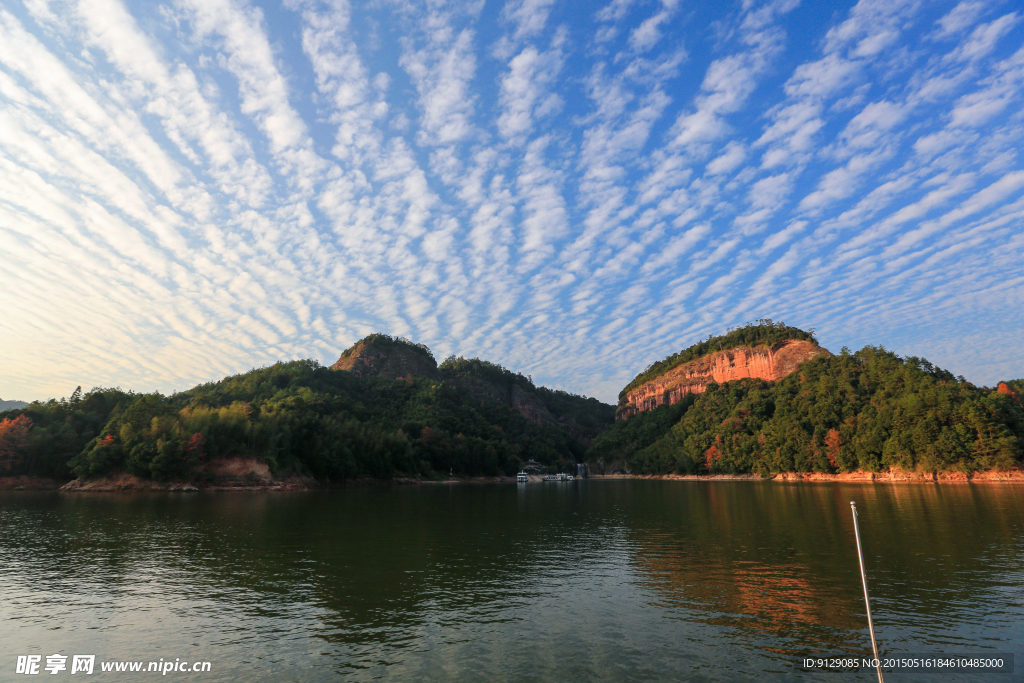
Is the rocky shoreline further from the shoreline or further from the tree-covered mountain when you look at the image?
the tree-covered mountain

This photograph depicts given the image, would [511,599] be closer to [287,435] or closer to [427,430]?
[287,435]

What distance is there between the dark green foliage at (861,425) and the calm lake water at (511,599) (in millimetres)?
74496

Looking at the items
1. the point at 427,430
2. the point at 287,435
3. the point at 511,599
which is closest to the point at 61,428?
the point at 287,435

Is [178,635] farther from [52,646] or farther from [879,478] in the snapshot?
[879,478]

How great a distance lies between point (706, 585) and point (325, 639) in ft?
53.9

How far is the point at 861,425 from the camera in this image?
4934 inches

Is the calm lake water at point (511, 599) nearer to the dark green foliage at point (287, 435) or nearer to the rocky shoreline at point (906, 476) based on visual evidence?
the dark green foliage at point (287, 435)

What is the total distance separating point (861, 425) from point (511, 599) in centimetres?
13880

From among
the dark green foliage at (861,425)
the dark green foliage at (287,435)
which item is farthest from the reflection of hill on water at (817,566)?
the dark green foliage at (287,435)

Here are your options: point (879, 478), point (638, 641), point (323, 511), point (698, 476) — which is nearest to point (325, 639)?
point (638, 641)

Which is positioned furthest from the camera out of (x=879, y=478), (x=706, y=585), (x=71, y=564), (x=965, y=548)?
(x=879, y=478)

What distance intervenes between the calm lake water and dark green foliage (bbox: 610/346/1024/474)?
74.5 m

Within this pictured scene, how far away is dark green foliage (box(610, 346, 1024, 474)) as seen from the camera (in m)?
96.4

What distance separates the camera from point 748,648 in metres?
14.7
